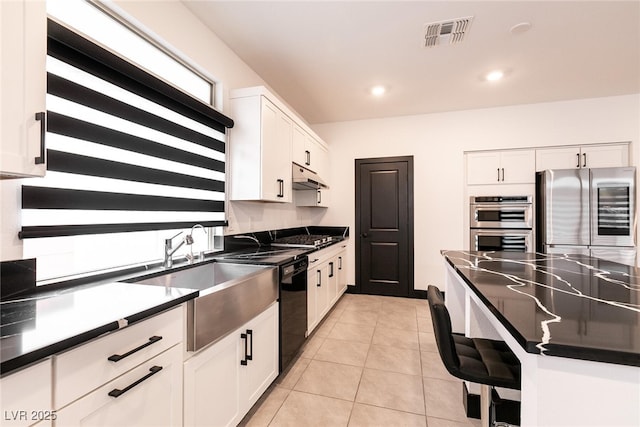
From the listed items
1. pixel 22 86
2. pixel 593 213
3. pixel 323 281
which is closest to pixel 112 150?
pixel 22 86

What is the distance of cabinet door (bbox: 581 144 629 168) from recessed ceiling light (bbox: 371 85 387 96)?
280 centimetres

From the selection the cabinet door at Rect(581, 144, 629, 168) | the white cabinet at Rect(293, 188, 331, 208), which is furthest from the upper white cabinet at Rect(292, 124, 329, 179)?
the cabinet door at Rect(581, 144, 629, 168)

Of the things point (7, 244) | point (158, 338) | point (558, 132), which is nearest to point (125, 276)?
point (7, 244)

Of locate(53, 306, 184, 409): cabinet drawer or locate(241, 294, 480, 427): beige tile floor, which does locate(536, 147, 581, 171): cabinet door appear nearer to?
locate(241, 294, 480, 427): beige tile floor

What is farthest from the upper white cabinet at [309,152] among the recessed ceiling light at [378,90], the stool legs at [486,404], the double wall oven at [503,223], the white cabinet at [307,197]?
the stool legs at [486,404]

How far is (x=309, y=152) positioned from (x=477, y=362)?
9.74 ft

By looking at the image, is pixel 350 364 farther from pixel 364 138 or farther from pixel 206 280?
pixel 364 138

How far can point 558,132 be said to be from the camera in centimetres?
395

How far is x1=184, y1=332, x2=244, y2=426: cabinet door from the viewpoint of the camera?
131 centimetres

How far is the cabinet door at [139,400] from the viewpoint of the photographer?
0.88 metres

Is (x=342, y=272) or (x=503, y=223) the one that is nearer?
(x=503, y=223)

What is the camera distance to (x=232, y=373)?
1600mm

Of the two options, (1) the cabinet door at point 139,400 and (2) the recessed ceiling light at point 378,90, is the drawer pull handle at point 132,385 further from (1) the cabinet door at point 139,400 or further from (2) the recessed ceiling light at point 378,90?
(2) the recessed ceiling light at point 378,90

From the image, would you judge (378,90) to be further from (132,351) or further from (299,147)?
(132,351)
